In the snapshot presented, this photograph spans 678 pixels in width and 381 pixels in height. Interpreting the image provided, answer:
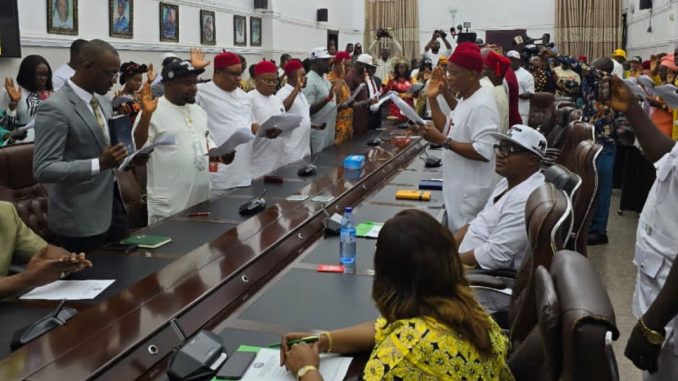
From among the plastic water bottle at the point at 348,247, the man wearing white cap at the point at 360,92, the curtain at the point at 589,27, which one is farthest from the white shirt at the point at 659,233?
the curtain at the point at 589,27

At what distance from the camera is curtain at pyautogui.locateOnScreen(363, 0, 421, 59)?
15828 mm

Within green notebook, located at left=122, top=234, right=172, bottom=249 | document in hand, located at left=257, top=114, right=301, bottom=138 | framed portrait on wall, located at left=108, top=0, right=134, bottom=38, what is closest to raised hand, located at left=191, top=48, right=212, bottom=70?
document in hand, located at left=257, top=114, right=301, bottom=138

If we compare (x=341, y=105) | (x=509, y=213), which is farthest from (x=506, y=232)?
(x=341, y=105)

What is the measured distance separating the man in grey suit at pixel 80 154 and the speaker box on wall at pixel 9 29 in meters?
3.92

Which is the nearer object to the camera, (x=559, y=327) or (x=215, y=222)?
(x=559, y=327)

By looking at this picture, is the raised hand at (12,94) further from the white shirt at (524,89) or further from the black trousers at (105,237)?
the white shirt at (524,89)

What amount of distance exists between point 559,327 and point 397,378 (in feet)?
1.15

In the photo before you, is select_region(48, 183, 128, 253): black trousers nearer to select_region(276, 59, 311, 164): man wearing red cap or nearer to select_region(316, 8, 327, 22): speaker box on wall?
select_region(276, 59, 311, 164): man wearing red cap

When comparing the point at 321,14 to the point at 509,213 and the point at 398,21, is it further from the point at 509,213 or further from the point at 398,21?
the point at 509,213

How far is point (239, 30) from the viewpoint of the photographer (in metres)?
10.6

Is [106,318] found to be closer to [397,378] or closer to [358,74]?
[397,378]

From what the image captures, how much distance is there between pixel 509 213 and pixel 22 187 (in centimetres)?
247

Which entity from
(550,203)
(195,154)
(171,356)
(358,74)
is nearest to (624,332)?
(550,203)

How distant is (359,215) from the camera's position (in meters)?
3.12
